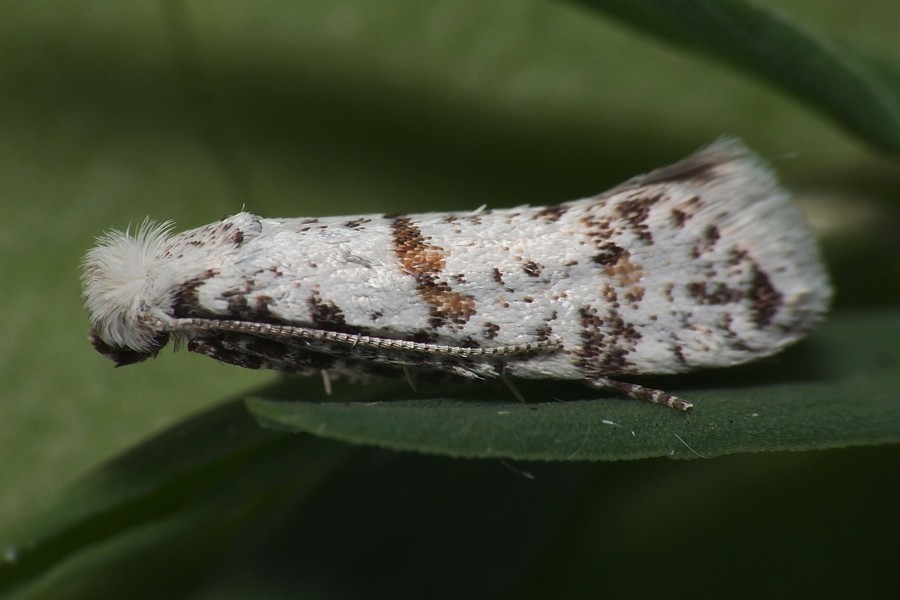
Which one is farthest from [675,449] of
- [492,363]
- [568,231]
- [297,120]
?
[297,120]

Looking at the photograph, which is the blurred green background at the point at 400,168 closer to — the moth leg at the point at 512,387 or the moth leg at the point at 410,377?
the moth leg at the point at 410,377

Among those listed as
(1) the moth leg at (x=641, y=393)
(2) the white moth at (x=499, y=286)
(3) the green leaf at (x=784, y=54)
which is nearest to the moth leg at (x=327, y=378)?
(2) the white moth at (x=499, y=286)

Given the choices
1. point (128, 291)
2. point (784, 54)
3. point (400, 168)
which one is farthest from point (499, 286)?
point (400, 168)

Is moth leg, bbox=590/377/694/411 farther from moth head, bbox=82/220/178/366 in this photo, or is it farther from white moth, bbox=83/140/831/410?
moth head, bbox=82/220/178/366

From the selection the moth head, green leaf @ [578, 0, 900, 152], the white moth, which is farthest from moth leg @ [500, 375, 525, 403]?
green leaf @ [578, 0, 900, 152]

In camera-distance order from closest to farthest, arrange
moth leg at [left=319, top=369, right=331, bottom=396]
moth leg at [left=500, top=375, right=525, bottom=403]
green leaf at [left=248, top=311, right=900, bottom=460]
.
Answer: green leaf at [left=248, top=311, right=900, bottom=460]
moth leg at [left=500, top=375, right=525, bottom=403]
moth leg at [left=319, top=369, right=331, bottom=396]

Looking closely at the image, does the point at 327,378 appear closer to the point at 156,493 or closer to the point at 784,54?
the point at 156,493
